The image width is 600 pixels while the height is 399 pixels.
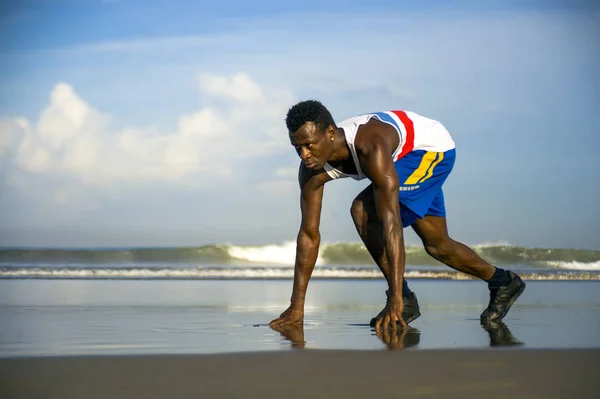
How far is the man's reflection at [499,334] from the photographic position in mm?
4371

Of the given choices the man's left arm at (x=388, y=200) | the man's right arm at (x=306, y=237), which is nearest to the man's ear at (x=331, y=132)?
the man's left arm at (x=388, y=200)

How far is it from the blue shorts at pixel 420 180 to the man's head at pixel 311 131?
25.4 inches

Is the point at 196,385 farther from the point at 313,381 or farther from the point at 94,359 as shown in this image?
the point at 94,359

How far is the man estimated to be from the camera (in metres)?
4.96

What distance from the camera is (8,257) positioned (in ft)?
74.0

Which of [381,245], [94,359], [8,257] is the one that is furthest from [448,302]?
[8,257]

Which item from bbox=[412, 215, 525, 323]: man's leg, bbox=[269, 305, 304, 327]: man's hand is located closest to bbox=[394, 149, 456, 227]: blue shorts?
bbox=[412, 215, 525, 323]: man's leg

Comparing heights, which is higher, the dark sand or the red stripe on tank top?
the red stripe on tank top

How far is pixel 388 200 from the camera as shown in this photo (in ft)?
16.4

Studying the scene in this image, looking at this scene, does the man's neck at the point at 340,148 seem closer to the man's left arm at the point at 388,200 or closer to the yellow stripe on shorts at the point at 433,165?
the man's left arm at the point at 388,200

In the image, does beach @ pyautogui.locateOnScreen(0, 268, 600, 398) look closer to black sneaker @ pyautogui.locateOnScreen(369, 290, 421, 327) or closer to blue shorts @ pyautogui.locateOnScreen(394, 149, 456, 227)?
black sneaker @ pyautogui.locateOnScreen(369, 290, 421, 327)

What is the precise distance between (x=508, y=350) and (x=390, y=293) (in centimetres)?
108

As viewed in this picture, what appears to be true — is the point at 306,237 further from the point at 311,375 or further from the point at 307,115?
the point at 311,375

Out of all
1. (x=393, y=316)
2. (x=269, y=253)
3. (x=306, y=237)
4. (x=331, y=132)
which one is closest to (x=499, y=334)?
(x=393, y=316)
